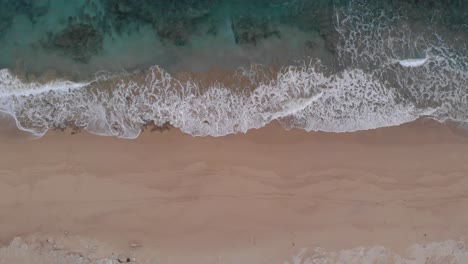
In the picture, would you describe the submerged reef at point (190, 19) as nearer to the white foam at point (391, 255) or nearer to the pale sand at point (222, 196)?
the pale sand at point (222, 196)

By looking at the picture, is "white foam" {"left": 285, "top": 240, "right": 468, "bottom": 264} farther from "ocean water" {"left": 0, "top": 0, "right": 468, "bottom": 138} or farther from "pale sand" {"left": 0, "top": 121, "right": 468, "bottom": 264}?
"ocean water" {"left": 0, "top": 0, "right": 468, "bottom": 138}

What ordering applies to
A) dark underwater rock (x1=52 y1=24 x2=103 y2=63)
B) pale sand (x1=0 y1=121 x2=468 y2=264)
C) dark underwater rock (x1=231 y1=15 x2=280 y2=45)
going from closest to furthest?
1. pale sand (x1=0 y1=121 x2=468 y2=264)
2. dark underwater rock (x1=52 y1=24 x2=103 y2=63)
3. dark underwater rock (x1=231 y1=15 x2=280 y2=45)

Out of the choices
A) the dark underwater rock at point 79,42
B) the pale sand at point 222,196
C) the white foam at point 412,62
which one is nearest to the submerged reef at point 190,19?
the dark underwater rock at point 79,42

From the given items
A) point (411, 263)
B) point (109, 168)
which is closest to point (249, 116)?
point (109, 168)

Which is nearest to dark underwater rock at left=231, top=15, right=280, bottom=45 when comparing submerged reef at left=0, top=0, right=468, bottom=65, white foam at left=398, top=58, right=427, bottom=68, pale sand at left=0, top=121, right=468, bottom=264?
submerged reef at left=0, top=0, right=468, bottom=65

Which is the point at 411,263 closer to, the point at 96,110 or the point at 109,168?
the point at 109,168

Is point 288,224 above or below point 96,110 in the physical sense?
below
